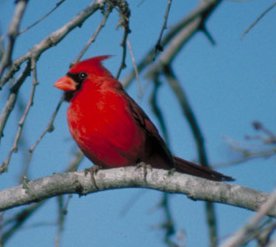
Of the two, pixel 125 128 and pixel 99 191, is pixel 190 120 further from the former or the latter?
pixel 99 191

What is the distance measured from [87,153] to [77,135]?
136mm

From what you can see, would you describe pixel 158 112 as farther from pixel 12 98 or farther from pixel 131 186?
pixel 12 98

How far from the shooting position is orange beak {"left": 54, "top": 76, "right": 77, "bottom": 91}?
4149 mm

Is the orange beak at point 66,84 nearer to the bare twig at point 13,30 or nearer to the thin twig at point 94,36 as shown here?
the thin twig at point 94,36

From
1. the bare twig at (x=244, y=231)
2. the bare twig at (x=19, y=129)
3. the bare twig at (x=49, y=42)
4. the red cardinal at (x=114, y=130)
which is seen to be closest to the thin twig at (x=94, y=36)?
the bare twig at (x=49, y=42)

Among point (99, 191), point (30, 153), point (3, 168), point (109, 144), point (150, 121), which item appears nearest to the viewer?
point (3, 168)

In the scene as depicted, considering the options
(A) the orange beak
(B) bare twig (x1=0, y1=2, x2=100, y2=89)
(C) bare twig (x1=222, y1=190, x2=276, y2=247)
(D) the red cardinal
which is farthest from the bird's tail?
(C) bare twig (x1=222, y1=190, x2=276, y2=247)

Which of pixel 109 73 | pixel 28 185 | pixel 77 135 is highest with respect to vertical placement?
pixel 109 73

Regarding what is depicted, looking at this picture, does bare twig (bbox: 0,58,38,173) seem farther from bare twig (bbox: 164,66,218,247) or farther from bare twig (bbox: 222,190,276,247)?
bare twig (bbox: 222,190,276,247)

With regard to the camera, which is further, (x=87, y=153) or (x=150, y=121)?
(x=150, y=121)

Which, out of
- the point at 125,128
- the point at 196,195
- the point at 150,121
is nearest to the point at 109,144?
the point at 125,128

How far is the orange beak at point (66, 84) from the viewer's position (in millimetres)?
4149

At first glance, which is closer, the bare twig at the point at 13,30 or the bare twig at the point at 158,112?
the bare twig at the point at 13,30

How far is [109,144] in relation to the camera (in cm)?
384
